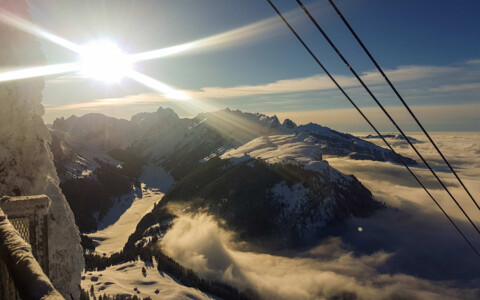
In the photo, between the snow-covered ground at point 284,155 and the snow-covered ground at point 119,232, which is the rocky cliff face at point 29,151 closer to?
the snow-covered ground at point 119,232

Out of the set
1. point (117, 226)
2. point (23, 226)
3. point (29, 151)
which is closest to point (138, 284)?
point (29, 151)

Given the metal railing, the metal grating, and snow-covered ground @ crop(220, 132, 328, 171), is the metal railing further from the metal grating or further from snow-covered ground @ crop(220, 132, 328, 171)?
snow-covered ground @ crop(220, 132, 328, 171)

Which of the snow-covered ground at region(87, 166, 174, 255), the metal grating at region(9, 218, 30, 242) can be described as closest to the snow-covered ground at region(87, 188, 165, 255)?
the snow-covered ground at region(87, 166, 174, 255)

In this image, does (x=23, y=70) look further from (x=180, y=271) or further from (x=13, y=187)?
(x=180, y=271)

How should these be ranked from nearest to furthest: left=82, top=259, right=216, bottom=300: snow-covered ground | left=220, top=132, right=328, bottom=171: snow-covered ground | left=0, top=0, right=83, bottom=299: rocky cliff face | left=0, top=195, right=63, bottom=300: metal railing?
left=0, top=195, right=63, bottom=300: metal railing → left=0, top=0, right=83, bottom=299: rocky cliff face → left=82, top=259, right=216, bottom=300: snow-covered ground → left=220, top=132, right=328, bottom=171: snow-covered ground

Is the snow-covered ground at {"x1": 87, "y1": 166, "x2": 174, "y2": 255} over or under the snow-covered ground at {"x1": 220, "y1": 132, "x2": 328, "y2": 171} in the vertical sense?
under

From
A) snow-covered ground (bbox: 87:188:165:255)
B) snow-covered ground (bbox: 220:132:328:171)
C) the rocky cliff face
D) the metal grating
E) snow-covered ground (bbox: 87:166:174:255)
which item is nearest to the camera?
the metal grating

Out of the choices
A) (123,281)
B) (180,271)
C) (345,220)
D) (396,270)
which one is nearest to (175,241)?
(180,271)

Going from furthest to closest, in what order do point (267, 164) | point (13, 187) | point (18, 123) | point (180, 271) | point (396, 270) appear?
point (267, 164), point (396, 270), point (180, 271), point (18, 123), point (13, 187)
